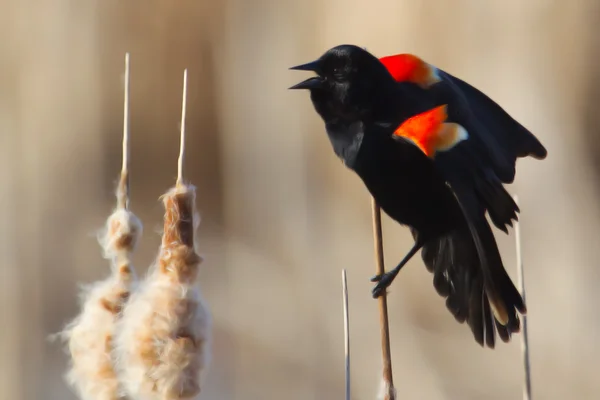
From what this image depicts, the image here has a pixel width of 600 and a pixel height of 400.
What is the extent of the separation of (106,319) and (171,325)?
0.10 meters

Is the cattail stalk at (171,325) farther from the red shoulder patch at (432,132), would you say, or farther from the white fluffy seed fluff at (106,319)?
the red shoulder patch at (432,132)

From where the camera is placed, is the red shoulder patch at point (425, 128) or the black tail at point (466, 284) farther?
the black tail at point (466, 284)

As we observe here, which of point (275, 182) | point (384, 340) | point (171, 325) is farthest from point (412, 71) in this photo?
point (275, 182)

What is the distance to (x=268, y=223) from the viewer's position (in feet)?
6.46

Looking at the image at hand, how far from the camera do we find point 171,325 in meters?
1.00

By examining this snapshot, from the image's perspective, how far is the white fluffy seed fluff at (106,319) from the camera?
105 centimetres

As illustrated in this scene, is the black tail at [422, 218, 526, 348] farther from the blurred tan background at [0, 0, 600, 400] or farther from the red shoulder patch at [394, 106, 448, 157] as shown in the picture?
the blurred tan background at [0, 0, 600, 400]

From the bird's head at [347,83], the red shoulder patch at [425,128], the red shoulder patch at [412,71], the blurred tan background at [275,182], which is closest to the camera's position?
the red shoulder patch at [425,128]

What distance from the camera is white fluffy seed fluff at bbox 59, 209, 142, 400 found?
3.43 ft

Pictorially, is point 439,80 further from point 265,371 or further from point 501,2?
point 265,371

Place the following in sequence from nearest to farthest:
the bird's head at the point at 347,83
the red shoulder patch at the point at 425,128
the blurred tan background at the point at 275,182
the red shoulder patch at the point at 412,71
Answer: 1. the red shoulder patch at the point at 425,128
2. the bird's head at the point at 347,83
3. the red shoulder patch at the point at 412,71
4. the blurred tan background at the point at 275,182

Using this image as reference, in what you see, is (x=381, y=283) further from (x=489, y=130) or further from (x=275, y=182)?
(x=275, y=182)

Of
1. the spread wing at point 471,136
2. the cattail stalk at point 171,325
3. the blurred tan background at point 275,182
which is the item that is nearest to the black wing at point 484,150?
the spread wing at point 471,136

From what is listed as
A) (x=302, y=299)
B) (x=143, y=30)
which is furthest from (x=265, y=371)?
(x=143, y=30)
